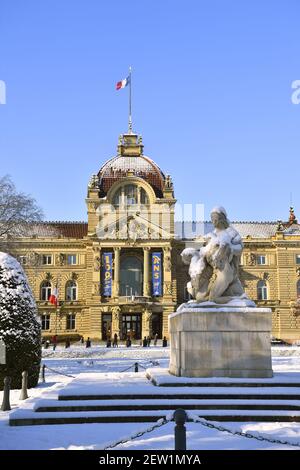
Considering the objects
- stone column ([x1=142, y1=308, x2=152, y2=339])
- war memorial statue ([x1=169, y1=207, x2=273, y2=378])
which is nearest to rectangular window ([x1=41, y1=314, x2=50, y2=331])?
stone column ([x1=142, y1=308, x2=152, y2=339])

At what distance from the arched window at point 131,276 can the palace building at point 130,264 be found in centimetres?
10

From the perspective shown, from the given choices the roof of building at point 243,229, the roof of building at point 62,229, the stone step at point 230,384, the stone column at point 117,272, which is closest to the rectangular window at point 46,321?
the stone column at point 117,272

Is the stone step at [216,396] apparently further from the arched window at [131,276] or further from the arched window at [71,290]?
the arched window at [71,290]

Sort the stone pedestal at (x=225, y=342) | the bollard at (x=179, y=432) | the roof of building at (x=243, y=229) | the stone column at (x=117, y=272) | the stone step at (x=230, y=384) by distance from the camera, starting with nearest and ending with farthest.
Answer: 1. the bollard at (x=179, y=432)
2. the stone step at (x=230, y=384)
3. the stone pedestal at (x=225, y=342)
4. the stone column at (x=117, y=272)
5. the roof of building at (x=243, y=229)

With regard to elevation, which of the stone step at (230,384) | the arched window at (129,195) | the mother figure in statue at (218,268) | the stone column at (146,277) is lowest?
the stone step at (230,384)

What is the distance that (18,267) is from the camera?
707 inches

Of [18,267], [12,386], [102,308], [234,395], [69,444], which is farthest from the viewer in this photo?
[102,308]

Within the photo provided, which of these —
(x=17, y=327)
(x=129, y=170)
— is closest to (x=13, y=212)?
(x=17, y=327)

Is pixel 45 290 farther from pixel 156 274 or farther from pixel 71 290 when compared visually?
pixel 156 274

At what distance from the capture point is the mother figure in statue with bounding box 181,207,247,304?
12.1 meters

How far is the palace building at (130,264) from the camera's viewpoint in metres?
57.3

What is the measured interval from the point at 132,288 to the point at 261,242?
49.3 ft
